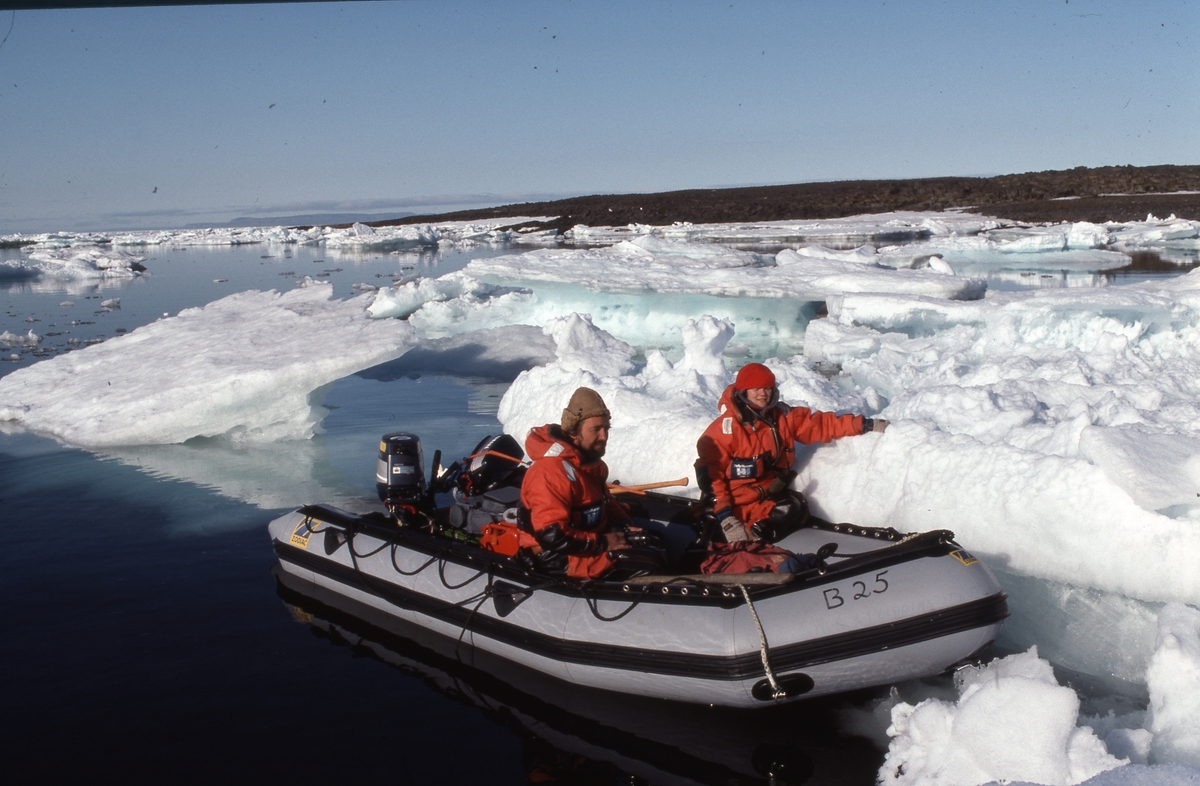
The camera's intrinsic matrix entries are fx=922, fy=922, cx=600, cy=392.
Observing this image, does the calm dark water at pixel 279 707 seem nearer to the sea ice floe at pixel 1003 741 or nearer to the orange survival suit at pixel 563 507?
the sea ice floe at pixel 1003 741

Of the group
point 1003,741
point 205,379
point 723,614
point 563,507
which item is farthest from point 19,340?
point 1003,741

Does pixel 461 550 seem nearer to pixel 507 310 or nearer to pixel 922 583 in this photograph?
pixel 922 583

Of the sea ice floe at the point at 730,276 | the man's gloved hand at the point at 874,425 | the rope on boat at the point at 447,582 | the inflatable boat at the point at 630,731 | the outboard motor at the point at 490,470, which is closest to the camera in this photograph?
the inflatable boat at the point at 630,731

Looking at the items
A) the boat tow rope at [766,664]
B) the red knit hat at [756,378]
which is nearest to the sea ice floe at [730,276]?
the red knit hat at [756,378]

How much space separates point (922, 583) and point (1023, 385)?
121 inches

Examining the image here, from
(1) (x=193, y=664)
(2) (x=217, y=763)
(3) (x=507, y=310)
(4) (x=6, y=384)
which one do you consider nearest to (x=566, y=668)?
(2) (x=217, y=763)

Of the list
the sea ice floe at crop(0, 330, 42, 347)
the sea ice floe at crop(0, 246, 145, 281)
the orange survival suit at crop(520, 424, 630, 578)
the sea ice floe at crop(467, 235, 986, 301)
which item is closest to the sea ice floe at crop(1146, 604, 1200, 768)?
the orange survival suit at crop(520, 424, 630, 578)

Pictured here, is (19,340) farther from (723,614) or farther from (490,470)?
(723,614)

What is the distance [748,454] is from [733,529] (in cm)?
39

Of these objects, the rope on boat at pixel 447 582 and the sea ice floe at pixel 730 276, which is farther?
the sea ice floe at pixel 730 276

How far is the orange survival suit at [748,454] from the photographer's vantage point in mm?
4328

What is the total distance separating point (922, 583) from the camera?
3.44m

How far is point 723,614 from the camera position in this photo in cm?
349

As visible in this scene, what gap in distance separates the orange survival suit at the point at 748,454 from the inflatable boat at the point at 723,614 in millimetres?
215
